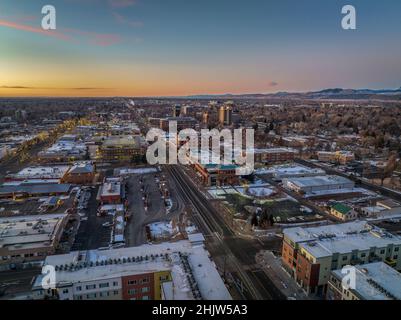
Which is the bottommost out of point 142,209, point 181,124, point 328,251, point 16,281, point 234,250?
point 16,281

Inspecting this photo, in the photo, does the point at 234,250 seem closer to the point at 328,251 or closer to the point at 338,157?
the point at 328,251

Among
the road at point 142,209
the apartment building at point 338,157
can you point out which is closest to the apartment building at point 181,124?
the apartment building at point 338,157

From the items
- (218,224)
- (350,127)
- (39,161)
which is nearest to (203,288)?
(218,224)

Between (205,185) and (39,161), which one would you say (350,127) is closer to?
(205,185)

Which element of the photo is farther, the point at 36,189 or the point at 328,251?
the point at 36,189

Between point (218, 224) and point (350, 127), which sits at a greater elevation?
point (350, 127)

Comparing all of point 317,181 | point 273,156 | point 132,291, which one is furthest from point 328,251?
point 273,156

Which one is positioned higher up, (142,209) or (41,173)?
(41,173)
